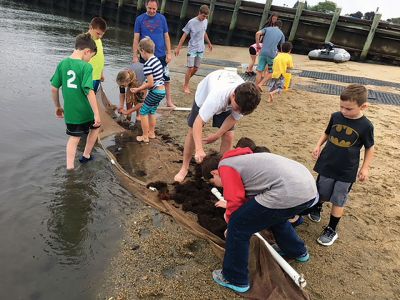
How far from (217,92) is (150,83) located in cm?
190

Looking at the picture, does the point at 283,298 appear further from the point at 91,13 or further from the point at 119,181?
the point at 91,13

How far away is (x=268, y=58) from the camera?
29.5 feet

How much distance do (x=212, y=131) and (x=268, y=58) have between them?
3.48 metres

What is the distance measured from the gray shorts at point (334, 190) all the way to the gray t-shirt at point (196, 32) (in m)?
5.20

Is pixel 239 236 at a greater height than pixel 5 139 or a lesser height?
greater

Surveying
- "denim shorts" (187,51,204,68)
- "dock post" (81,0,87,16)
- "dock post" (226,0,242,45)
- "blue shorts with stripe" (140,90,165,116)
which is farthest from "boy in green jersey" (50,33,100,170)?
"dock post" (81,0,87,16)

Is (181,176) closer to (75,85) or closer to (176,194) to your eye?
(176,194)

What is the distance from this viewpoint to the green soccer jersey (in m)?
4.18

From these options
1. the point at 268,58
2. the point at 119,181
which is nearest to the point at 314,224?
the point at 119,181

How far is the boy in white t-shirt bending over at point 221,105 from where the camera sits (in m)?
3.32

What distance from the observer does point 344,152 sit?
3.60m

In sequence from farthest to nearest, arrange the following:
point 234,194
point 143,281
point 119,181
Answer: point 119,181, point 143,281, point 234,194

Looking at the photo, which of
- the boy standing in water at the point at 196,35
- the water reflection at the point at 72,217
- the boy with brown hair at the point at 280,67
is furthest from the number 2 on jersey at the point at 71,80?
the boy with brown hair at the point at 280,67

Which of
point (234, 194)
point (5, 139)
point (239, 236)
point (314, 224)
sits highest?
point (234, 194)
